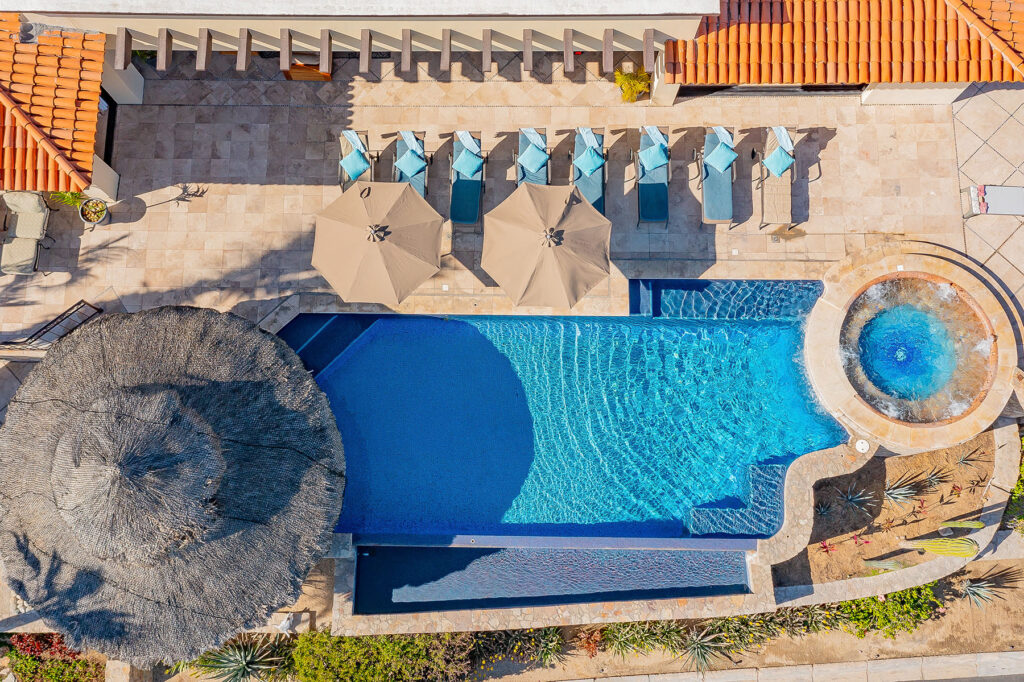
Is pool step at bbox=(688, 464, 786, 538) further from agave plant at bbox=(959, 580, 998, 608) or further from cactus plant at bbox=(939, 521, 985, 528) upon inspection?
agave plant at bbox=(959, 580, 998, 608)

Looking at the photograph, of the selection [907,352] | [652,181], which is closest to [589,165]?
[652,181]

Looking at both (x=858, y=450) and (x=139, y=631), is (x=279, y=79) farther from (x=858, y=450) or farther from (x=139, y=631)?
(x=858, y=450)

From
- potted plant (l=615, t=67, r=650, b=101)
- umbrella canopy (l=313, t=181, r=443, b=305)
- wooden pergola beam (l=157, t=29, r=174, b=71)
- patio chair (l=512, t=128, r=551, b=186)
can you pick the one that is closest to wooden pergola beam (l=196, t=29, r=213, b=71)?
wooden pergola beam (l=157, t=29, r=174, b=71)

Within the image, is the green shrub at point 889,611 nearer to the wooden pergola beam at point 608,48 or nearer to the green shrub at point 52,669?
the wooden pergola beam at point 608,48

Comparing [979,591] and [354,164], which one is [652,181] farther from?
[979,591]

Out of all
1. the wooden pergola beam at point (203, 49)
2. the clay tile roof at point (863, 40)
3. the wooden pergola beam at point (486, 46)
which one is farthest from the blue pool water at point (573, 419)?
the wooden pergola beam at point (203, 49)

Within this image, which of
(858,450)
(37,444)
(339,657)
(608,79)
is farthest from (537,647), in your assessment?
(608,79)
